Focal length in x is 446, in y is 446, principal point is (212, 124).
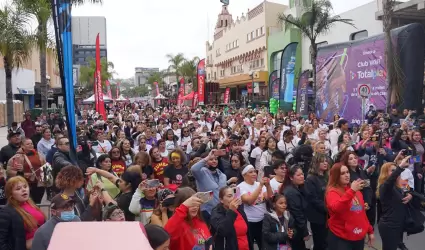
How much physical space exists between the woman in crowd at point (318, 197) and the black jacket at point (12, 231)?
3.33 metres

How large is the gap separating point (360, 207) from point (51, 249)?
3779 mm

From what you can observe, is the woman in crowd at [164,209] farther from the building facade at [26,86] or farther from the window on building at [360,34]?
the building facade at [26,86]

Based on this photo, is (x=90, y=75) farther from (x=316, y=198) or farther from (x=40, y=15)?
(x=316, y=198)

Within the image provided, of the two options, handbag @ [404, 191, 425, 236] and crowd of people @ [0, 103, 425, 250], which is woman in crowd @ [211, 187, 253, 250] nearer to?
crowd of people @ [0, 103, 425, 250]

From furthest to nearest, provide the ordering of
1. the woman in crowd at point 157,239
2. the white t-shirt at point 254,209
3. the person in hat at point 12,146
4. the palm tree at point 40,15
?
the palm tree at point 40,15 → the person in hat at point 12,146 → the white t-shirt at point 254,209 → the woman in crowd at point 157,239

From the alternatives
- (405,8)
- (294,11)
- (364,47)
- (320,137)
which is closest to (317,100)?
(364,47)

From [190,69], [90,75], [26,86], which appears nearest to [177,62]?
[190,69]

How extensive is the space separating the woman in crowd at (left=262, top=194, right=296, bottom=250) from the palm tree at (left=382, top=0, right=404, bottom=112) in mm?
13420

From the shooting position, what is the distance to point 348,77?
2039cm

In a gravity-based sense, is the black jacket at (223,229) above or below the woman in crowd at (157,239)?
below

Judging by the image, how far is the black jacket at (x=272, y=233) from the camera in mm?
4777

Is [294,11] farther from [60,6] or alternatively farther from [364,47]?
[60,6]

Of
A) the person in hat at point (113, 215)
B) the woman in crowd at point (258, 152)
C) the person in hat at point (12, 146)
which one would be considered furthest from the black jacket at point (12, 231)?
the woman in crowd at point (258, 152)

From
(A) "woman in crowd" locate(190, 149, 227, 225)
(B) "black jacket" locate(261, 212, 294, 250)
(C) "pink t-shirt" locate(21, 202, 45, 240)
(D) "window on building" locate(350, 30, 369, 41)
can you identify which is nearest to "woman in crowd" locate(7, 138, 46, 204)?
(C) "pink t-shirt" locate(21, 202, 45, 240)
